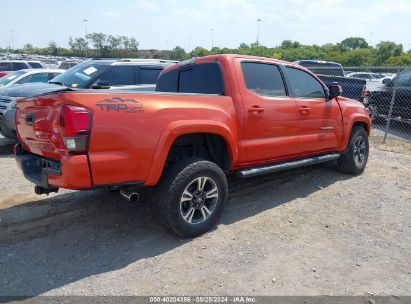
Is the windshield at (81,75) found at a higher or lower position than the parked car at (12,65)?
higher

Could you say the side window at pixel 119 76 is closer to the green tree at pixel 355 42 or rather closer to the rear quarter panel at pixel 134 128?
the rear quarter panel at pixel 134 128

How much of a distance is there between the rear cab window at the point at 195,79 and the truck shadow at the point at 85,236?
5.15 feet

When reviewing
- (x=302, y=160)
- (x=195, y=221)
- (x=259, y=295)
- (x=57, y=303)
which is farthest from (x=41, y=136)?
(x=302, y=160)

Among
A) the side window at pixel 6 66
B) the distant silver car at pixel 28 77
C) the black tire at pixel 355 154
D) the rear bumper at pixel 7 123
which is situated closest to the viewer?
the black tire at pixel 355 154

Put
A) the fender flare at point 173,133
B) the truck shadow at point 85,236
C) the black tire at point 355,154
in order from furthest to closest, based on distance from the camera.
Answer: the black tire at point 355,154 < the fender flare at point 173,133 < the truck shadow at point 85,236

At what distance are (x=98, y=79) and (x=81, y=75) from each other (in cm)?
63

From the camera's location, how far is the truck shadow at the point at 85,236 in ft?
10.4

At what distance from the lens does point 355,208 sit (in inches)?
189

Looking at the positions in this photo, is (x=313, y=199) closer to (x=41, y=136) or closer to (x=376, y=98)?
(x=41, y=136)

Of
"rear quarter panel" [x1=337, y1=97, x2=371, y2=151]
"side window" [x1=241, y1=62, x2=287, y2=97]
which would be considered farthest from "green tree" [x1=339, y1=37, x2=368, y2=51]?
"side window" [x1=241, y1=62, x2=287, y2=97]

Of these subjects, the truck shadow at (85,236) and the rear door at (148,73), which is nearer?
the truck shadow at (85,236)

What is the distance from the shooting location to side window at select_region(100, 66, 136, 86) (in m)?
7.54

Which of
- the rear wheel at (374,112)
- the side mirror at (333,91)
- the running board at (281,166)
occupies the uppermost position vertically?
the side mirror at (333,91)

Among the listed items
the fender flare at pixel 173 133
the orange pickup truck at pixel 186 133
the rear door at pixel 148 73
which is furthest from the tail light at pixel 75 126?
the rear door at pixel 148 73
